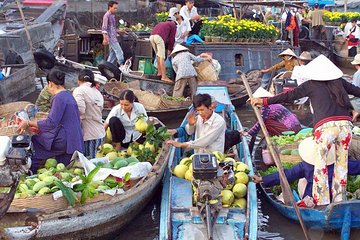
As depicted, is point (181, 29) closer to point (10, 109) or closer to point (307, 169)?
point (10, 109)

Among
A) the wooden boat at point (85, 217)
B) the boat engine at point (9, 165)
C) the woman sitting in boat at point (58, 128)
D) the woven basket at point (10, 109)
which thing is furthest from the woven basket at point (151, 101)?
the boat engine at point (9, 165)

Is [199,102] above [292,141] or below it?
above

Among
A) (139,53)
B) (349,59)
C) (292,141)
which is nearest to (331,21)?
(349,59)

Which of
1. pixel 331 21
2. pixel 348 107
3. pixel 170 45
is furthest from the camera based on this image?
pixel 331 21

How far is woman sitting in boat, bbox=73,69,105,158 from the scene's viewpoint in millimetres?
6781

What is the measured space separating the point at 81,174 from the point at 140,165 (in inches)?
24.4

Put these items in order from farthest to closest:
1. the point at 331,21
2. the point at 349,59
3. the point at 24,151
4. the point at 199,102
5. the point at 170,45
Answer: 1. the point at 331,21
2. the point at 349,59
3. the point at 170,45
4. the point at 199,102
5. the point at 24,151

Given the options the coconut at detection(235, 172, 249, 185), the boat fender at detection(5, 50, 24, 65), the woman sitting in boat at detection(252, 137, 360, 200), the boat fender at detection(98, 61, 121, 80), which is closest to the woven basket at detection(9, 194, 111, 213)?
the coconut at detection(235, 172, 249, 185)

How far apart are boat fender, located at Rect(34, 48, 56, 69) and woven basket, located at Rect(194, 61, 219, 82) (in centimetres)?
277

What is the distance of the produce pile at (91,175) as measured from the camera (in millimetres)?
5219

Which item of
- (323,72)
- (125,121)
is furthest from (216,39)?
(323,72)

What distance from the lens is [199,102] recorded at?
6086 mm

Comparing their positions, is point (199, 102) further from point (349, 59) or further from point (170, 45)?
point (349, 59)

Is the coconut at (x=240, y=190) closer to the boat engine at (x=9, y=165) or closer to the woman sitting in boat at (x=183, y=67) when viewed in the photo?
the boat engine at (x=9, y=165)
